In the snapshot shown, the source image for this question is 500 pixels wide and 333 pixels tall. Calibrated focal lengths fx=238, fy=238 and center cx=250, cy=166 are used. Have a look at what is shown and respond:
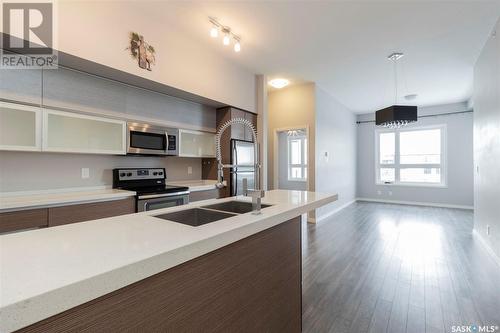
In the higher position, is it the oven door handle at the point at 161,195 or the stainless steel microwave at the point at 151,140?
the stainless steel microwave at the point at 151,140

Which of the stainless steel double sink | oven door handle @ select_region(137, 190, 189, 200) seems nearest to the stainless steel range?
oven door handle @ select_region(137, 190, 189, 200)

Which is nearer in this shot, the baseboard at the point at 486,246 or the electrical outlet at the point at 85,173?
the electrical outlet at the point at 85,173

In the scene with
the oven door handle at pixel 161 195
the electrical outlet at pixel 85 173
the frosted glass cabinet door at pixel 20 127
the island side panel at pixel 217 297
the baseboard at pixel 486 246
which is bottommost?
the baseboard at pixel 486 246

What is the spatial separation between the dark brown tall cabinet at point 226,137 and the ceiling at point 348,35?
2.77 ft

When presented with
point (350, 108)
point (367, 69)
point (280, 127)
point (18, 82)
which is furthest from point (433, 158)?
point (18, 82)

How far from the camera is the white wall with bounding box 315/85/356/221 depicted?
17.5 feet

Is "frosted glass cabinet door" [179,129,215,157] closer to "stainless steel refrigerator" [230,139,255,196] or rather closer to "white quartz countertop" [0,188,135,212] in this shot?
"stainless steel refrigerator" [230,139,255,196]

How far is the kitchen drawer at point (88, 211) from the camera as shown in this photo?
207 centimetres

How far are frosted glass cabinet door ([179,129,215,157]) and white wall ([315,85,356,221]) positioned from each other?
7.73 feet

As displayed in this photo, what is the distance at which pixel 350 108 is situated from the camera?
7.39 metres

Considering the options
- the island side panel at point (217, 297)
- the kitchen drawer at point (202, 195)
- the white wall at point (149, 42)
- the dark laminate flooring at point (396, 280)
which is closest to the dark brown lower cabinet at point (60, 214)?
the kitchen drawer at point (202, 195)

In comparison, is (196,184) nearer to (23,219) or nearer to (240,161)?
(240,161)

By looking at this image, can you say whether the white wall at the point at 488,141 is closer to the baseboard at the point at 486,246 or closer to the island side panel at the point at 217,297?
the baseboard at the point at 486,246

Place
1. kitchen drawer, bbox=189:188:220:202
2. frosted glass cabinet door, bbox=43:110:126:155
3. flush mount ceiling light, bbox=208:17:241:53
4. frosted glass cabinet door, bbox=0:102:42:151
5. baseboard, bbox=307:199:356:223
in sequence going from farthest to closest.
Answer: baseboard, bbox=307:199:356:223 < kitchen drawer, bbox=189:188:220:202 < flush mount ceiling light, bbox=208:17:241:53 < frosted glass cabinet door, bbox=43:110:126:155 < frosted glass cabinet door, bbox=0:102:42:151
